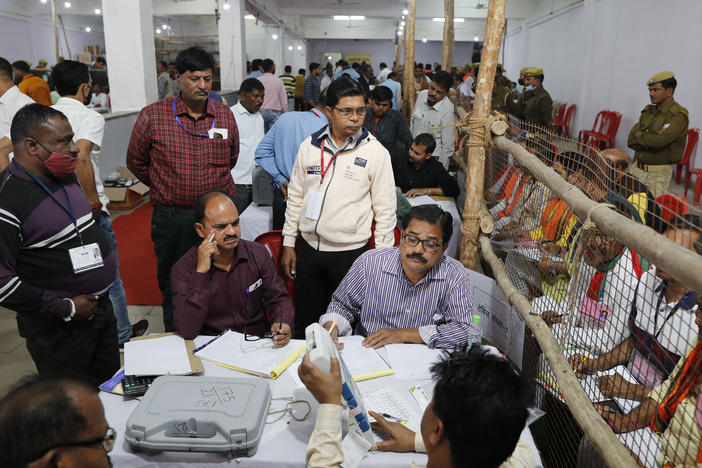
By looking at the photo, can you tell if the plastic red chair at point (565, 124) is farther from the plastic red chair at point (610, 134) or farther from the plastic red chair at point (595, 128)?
the plastic red chair at point (610, 134)

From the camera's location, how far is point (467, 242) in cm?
328

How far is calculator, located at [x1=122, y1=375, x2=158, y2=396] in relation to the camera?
171 centimetres

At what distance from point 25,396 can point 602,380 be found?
6.31ft

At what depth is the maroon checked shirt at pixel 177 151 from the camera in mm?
2814

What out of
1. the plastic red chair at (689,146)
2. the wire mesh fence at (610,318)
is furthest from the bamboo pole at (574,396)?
the plastic red chair at (689,146)

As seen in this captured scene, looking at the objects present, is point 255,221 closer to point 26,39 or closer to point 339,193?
point 339,193

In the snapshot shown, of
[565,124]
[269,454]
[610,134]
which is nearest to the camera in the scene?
[269,454]

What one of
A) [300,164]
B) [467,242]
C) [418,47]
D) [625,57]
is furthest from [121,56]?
[418,47]

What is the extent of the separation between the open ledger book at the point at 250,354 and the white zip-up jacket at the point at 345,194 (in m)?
0.75

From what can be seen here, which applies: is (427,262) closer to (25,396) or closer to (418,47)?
(25,396)

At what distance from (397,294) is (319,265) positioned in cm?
57

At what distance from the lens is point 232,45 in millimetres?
11297

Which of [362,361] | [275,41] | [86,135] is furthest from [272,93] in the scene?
[275,41]

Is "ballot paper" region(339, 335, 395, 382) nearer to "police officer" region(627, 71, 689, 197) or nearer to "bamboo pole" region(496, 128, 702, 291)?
"bamboo pole" region(496, 128, 702, 291)
